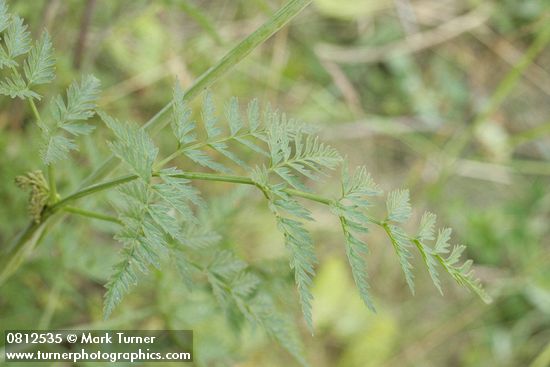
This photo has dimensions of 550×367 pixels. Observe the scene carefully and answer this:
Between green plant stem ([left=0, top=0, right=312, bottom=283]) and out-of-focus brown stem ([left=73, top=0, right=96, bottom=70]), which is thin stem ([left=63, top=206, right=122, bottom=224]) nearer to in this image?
green plant stem ([left=0, top=0, right=312, bottom=283])

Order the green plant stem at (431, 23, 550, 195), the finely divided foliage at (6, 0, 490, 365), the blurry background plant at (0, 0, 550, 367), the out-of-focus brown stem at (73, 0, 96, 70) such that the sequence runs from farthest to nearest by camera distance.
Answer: the blurry background plant at (0, 0, 550, 367), the green plant stem at (431, 23, 550, 195), the out-of-focus brown stem at (73, 0, 96, 70), the finely divided foliage at (6, 0, 490, 365)

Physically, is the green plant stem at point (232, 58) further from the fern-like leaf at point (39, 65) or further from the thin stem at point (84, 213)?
the fern-like leaf at point (39, 65)

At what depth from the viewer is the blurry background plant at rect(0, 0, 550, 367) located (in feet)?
6.44

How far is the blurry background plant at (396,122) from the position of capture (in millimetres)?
1962

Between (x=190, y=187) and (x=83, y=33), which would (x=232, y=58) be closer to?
(x=190, y=187)

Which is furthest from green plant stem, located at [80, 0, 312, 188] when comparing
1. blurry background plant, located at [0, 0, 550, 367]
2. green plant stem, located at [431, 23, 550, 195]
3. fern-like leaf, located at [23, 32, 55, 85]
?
green plant stem, located at [431, 23, 550, 195]

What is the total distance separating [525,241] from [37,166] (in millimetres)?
1706

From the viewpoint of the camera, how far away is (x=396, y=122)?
2506mm

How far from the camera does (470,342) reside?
7.83 ft

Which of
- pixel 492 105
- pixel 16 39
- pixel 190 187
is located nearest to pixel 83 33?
pixel 16 39

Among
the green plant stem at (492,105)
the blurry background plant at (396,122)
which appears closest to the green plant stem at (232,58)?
the blurry background plant at (396,122)

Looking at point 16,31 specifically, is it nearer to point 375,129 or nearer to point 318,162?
point 318,162

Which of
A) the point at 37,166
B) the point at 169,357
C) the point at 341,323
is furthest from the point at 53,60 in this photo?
the point at 341,323

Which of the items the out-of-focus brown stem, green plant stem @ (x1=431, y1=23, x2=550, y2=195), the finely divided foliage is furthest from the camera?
green plant stem @ (x1=431, y1=23, x2=550, y2=195)
